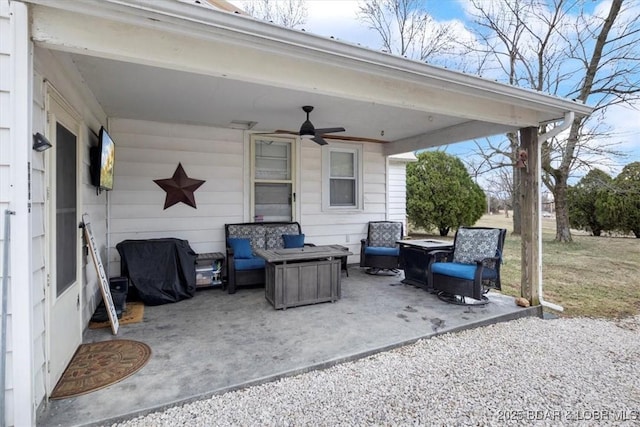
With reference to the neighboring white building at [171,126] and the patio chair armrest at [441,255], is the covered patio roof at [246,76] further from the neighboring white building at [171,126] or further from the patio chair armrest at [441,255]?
the patio chair armrest at [441,255]

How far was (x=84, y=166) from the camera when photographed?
328 centimetres

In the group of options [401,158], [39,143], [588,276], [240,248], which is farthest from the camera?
[401,158]

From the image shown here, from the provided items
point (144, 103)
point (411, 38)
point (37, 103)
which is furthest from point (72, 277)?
point (411, 38)

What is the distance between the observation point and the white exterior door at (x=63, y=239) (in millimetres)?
2330

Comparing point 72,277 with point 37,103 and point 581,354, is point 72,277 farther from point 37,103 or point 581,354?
point 581,354

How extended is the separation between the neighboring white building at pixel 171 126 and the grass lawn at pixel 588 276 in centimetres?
262

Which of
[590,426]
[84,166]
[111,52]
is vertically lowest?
[590,426]

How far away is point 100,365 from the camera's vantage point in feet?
8.80

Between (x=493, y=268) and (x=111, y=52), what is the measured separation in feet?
14.9

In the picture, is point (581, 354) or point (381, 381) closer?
point (381, 381)

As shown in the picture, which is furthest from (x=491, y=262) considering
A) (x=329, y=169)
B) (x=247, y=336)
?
(x=329, y=169)

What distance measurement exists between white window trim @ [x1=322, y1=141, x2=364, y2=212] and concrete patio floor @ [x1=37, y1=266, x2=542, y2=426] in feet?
6.76

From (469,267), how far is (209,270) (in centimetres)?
366

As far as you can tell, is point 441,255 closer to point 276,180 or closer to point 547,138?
point 547,138
